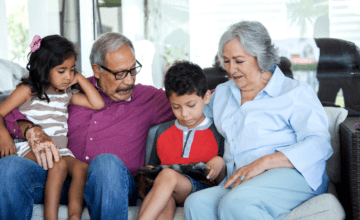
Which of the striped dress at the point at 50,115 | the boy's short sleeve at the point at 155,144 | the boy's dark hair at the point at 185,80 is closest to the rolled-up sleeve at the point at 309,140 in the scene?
the boy's dark hair at the point at 185,80

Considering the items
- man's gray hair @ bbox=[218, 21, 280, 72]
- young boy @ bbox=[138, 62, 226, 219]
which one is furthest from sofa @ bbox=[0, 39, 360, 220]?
man's gray hair @ bbox=[218, 21, 280, 72]

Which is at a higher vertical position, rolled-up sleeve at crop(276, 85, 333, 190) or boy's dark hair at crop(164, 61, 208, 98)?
boy's dark hair at crop(164, 61, 208, 98)

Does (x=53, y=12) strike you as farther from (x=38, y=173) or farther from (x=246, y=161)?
(x=246, y=161)

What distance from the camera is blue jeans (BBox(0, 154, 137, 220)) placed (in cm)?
149

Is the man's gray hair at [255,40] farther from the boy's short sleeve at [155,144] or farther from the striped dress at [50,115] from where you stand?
the striped dress at [50,115]

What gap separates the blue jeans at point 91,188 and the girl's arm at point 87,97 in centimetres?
46

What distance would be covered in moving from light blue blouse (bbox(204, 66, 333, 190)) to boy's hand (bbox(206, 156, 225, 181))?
0.06 m

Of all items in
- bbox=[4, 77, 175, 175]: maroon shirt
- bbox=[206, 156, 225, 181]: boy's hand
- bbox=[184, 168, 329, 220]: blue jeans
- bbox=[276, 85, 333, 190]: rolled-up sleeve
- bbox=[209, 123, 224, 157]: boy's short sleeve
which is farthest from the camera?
bbox=[4, 77, 175, 175]: maroon shirt

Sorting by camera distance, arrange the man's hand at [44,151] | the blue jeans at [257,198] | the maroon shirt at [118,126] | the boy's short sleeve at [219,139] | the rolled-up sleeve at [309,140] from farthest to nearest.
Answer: the maroon shirt at [118,126] → the boy's short sleeve at [219,139] → the man's hand at [44,151] → the rolled-up sleeve at [309,140] → the blue jeans at [257,198]

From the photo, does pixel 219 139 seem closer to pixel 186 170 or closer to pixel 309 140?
pixel 186 170

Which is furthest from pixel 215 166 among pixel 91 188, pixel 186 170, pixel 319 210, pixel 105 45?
pixel 105 45

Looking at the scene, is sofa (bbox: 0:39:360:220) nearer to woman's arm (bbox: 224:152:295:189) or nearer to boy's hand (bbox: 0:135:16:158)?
woman's arm (bbox: 224:152:295:189)

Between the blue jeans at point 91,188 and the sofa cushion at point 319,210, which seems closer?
the sofa cushion at point 319,210

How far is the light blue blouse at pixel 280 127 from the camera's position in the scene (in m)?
1.47
